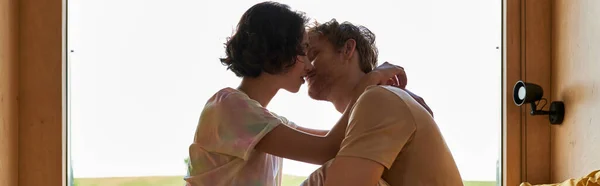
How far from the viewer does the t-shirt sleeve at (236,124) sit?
1.62m

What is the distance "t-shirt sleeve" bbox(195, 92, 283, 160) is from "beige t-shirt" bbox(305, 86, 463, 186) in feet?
0.73

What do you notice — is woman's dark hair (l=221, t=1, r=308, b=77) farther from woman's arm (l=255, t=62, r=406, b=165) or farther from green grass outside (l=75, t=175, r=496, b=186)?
green grass outside (l=75, t=175, r=496, b=186)

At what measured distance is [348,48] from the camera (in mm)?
1765

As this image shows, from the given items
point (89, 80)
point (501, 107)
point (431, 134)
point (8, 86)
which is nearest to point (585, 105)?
point (501, 107)

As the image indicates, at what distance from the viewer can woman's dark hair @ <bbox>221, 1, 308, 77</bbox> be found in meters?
1.66

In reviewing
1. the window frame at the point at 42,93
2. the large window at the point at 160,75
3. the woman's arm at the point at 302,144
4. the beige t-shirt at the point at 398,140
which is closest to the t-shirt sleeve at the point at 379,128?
the beige t-shirt at the point at 398,140

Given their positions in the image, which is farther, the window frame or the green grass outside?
the green grass outside

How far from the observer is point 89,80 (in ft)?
7.62

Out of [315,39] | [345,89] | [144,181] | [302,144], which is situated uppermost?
[315,39]

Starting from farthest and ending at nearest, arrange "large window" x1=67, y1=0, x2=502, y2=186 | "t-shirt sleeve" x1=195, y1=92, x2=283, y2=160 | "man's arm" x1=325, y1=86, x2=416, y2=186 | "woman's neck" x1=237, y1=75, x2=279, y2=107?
"large window" x1=67, y1=0, x2=502, y2=186
"woman's neck" x1=237, y1=75, x2=279, y2=107
"t-shirt sleeve" x1=195, y1=92, x2=283, y2=160
"man's arm" x1=325, y1=86, x2=416, y2=186

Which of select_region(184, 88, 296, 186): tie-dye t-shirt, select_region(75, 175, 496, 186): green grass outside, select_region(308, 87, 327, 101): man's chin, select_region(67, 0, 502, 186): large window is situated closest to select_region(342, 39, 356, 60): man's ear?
select_region(308, 87, 327, 101): man's chin

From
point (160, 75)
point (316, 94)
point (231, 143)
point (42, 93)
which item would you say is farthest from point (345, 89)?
point (42, 93)

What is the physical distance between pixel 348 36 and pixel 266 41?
205mm

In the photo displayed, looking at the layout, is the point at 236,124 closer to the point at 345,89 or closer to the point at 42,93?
the point at 345,89
